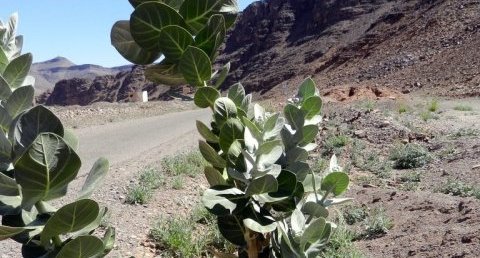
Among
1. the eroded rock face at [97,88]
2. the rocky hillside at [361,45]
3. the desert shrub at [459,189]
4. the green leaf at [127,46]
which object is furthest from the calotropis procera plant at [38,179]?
the eroded rock face at [97,88]

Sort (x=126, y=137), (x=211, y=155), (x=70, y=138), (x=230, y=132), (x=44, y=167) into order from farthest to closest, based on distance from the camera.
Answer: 1. (x=126, y=137)
2. (x=211, y=155)
3. (x=230, y=132)
4. (x=70, y=138)
5. (x=44, y=167)

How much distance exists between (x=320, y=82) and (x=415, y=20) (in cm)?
771

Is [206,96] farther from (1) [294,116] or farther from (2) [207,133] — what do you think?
(1) [294,116]

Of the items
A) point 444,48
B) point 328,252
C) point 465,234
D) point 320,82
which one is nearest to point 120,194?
point 328,252

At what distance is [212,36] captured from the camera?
1.32 metres

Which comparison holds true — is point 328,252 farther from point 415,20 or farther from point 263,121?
point 415,20

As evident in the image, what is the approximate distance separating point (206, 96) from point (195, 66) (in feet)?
0.30

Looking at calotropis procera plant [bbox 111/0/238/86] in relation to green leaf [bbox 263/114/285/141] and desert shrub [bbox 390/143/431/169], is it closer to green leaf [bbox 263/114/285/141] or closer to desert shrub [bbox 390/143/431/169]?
green leaf [bbox 263/114/285/141]

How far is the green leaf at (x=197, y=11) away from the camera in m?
1.35

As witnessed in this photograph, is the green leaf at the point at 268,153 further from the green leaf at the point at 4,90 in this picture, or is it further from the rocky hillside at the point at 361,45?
the rocky hillside at the point at 361,45

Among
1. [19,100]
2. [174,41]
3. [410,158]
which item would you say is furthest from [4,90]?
[410,158]

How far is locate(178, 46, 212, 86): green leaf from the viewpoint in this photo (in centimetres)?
127

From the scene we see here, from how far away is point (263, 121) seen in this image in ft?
4.87

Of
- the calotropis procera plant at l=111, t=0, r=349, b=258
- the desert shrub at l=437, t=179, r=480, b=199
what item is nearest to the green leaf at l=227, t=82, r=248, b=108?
the calotropis procera plant at l=111, t=0, r=349, b=258
